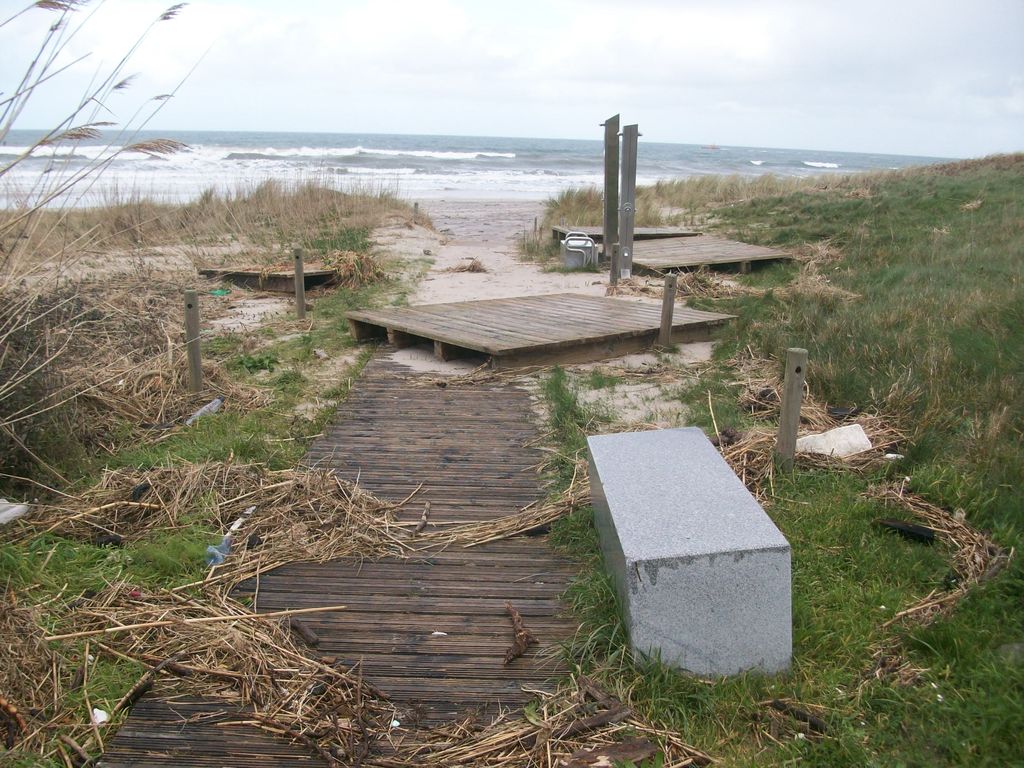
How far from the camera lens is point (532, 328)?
26.0 feet

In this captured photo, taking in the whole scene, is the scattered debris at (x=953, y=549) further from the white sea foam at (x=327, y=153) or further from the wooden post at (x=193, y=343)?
the white sea foam at (x=327, y=153)

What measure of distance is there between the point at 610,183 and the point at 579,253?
1213mm

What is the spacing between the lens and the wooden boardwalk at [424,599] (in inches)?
108

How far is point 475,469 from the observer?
5035 millimetres

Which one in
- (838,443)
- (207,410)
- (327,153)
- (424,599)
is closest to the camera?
(424,599)

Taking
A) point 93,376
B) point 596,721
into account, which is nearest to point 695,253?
point 93,376

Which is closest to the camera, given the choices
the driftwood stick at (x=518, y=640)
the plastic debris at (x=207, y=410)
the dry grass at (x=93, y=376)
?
the driftwood stick at (x=518, y=640)

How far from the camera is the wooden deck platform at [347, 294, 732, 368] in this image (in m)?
7.36

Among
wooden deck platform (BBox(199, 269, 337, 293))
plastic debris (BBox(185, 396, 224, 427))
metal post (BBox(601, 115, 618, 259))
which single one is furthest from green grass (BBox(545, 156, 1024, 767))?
wooden deck platform (BBox(199, 269, 337, 293))

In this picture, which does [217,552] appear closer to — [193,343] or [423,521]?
[423,521]

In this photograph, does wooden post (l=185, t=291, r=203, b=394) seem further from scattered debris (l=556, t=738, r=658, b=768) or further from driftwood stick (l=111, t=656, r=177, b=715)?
scattered debris (l=556, t=738, r=658, b=768)

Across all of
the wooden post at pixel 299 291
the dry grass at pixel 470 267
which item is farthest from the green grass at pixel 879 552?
the dry grass at pixel 470 267

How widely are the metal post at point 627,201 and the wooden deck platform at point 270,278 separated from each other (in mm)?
3972

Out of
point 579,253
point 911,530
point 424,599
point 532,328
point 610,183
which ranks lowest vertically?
point 424,599
